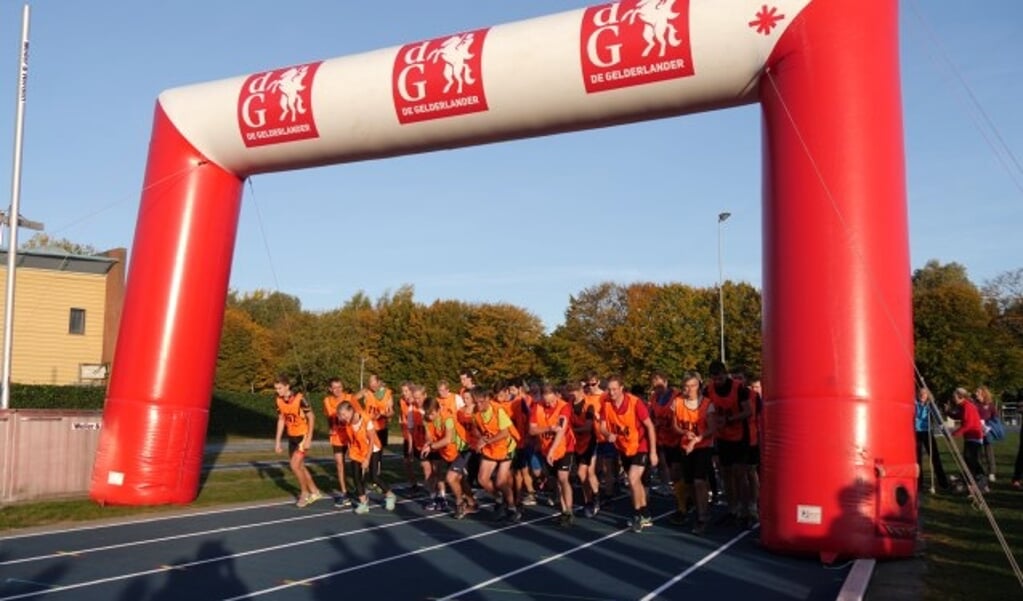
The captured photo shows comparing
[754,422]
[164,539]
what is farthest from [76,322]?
[754,422]

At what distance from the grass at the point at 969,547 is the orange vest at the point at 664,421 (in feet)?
10.2

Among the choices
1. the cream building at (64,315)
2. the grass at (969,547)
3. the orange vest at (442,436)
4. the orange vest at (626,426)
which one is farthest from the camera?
the cream building at (64,315)

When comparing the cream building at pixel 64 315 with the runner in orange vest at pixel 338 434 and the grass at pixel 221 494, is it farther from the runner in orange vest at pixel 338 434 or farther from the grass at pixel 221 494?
the runner in orange vest at pixel 338 434

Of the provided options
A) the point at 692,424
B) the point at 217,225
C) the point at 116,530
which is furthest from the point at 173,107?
the point at 692,424

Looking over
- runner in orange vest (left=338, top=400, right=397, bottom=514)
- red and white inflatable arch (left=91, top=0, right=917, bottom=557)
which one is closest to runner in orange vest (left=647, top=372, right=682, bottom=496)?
red and white inflatable arch (left=91, top=0, right=917, bottom=557)

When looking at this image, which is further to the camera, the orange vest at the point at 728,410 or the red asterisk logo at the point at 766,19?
the orange vest at the point at 728,410

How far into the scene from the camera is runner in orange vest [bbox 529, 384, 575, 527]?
11.5 m

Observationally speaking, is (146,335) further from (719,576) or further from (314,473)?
(719,576)

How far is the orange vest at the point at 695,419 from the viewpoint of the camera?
35.9 feet

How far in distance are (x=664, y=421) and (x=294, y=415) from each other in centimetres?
523

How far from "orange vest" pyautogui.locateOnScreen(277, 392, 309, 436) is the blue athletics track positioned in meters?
1.52

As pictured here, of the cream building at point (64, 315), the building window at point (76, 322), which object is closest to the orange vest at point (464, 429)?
the cream building at point (64, 315)

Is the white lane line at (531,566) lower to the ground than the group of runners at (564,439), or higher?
lower

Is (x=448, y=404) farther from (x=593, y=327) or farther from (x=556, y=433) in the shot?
(x=593, y=327)
